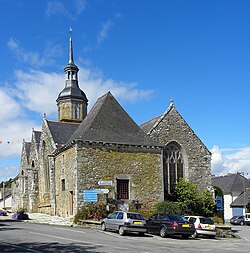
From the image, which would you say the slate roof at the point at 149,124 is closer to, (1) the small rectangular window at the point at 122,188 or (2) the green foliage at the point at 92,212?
(1) the small rectangular window at the point at 122,188

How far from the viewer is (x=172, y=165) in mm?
31859

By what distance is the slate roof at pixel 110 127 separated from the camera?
27719mm

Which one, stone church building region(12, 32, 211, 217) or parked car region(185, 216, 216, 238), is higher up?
stone church building region(12, 32, 211, 217)

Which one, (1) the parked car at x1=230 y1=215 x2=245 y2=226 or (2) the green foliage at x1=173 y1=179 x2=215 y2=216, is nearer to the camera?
(2) the green foliage at x1=173 y1=179 x2=215 y2=216

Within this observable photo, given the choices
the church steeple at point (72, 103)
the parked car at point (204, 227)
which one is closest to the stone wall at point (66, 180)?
the parked car at point (204, 227)

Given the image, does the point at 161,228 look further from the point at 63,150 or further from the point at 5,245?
the point at 63,150

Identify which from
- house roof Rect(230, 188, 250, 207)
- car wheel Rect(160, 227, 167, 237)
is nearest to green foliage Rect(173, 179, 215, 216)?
car wheel Rect(160, 227, 167, 237)

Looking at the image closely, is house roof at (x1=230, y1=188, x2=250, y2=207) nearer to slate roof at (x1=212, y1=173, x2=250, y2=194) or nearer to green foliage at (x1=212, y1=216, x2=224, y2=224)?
slate roof at (x1=212, y1=173, x2=250, y2=194)

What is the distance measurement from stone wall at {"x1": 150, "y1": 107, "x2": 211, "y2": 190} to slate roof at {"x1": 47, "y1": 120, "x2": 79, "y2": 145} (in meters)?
8.42

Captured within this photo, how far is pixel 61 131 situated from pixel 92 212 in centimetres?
1157

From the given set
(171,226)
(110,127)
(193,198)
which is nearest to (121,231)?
(171,226)

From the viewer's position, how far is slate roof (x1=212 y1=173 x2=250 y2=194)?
186 ft

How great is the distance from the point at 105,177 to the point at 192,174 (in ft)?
28.6

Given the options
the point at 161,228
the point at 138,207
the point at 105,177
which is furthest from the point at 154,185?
the point at 161,228
